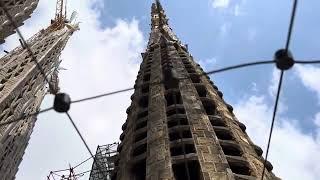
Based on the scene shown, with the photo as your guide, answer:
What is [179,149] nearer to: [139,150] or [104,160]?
[139,150]

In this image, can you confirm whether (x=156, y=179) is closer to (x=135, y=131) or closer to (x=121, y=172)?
(x=121, y=172)

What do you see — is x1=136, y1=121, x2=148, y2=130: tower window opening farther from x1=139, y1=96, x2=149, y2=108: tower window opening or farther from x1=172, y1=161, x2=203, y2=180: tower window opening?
x1=172, y1=161, x2=203, y2=180: tower window opening

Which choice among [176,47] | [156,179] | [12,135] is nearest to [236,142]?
[156,179]

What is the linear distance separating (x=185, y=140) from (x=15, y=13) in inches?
692

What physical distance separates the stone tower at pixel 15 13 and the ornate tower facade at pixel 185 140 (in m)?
8.54

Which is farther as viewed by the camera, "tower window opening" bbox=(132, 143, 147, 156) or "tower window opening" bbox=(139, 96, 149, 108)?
"tower window opening" bbox=(139, 96, 149, 108)

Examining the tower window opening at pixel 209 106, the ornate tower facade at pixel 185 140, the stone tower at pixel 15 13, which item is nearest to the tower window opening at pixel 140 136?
the ornate tower facade at pixel 185 140

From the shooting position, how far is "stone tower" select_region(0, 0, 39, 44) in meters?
33.7

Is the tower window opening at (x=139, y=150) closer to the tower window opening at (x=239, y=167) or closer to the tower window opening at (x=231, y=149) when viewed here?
the tower window opening at (x=231, y=149)

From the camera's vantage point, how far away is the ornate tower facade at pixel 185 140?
21.8 meters

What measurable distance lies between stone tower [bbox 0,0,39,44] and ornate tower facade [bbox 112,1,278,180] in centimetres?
854

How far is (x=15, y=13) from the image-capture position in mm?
37500

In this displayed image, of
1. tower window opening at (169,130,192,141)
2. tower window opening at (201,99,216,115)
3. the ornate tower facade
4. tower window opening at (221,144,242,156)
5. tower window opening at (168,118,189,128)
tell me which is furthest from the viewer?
tower window opening at (201,99,216,115)

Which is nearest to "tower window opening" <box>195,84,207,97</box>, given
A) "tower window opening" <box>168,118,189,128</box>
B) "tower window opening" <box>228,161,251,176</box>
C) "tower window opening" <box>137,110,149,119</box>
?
"tower window opening" <box>137,110,149,119</box>
